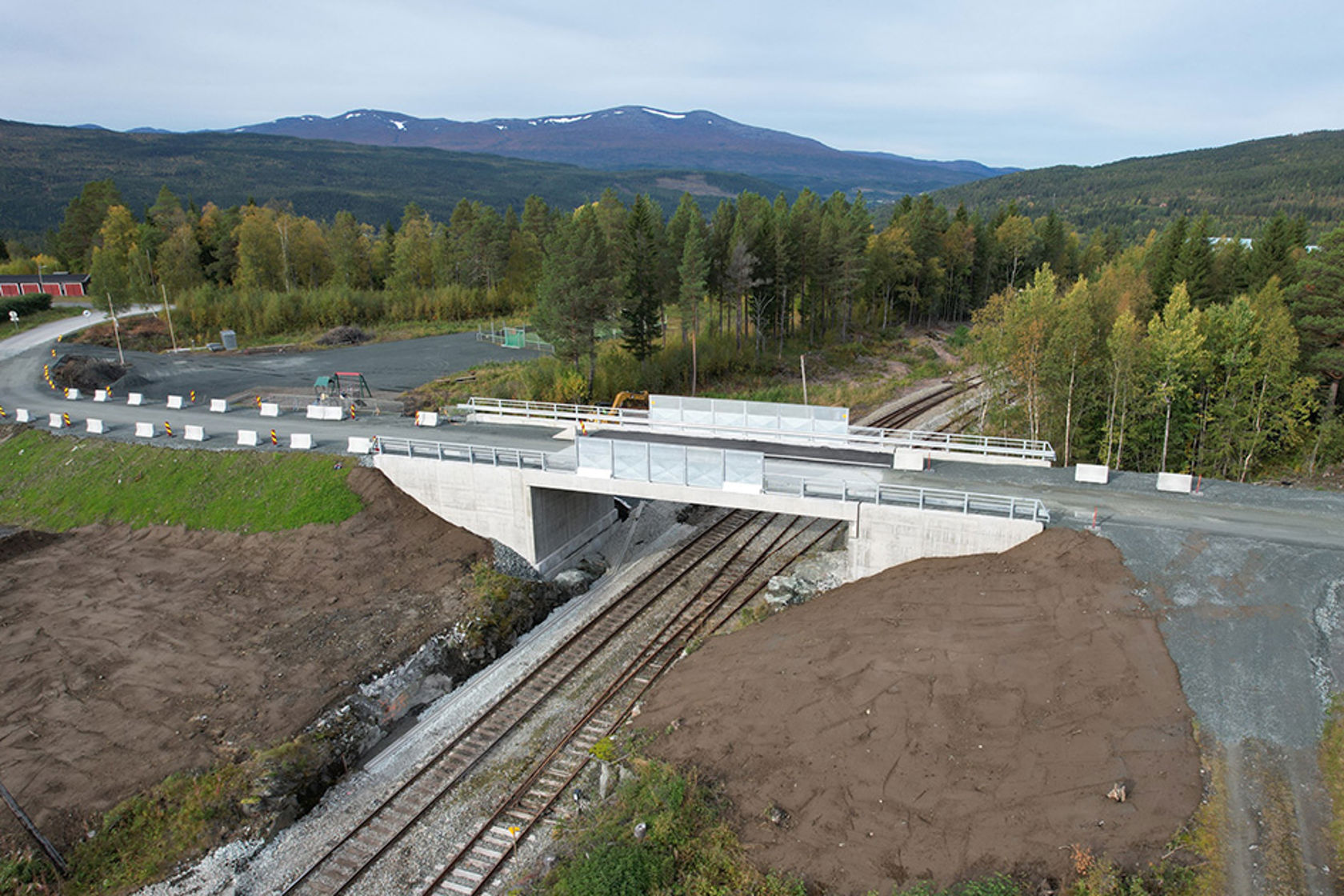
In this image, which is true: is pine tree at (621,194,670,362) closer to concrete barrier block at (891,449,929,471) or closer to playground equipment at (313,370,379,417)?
playground equipment at (313,370,379,417)

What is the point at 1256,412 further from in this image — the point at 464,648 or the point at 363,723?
the point at 363,723

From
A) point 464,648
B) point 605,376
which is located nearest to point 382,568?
point 464,648

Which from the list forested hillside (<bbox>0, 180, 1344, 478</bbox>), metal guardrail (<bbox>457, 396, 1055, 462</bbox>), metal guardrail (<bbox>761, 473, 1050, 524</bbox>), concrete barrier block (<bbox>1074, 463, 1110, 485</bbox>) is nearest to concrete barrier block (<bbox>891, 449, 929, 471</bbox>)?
metal guardrail (<bbox>457, 396, 1055, 462</bbox>)

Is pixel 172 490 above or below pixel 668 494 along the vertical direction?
below

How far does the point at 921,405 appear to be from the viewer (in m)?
44.8

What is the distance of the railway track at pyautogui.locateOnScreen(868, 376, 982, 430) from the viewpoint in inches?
1604

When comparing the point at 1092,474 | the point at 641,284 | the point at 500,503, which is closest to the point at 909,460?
the point at 1092,474

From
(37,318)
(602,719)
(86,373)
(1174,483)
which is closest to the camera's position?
(602,719)

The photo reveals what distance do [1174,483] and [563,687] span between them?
19439 mm

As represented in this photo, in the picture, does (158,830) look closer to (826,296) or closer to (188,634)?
(188,634)

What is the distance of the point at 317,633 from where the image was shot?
69.1ft

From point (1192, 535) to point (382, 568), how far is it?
79.5 ft

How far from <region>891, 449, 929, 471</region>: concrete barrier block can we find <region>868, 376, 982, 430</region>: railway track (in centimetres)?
1250

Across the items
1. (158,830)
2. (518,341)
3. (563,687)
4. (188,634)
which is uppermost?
(518,341)
